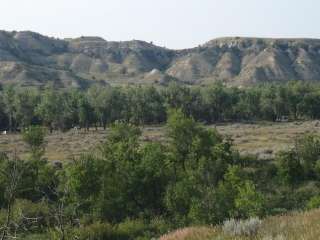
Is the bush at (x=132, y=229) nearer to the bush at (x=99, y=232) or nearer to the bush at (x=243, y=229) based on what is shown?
the bush at (x=99, y=232)

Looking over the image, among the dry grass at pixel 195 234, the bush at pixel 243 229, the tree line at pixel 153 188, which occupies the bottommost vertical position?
the tree line at pixel 153 188

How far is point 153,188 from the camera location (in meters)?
35.4

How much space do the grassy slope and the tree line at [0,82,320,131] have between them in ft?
314

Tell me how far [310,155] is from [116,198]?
22876 mm

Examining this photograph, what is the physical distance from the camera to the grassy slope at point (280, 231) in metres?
9.89

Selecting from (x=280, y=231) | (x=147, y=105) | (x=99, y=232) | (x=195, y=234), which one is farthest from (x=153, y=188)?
(x=147, y=105)

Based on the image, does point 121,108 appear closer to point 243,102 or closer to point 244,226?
point 243,102

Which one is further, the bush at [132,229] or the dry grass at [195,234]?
the bush at [132,229]

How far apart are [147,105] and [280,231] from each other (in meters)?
108

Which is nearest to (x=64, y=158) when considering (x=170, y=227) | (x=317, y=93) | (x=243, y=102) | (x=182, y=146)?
(x=182, y=146)

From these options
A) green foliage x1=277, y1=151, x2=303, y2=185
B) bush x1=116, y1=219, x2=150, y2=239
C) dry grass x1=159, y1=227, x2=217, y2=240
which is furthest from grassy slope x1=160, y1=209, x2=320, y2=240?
green foliage x1=277, y1=151, x2=303, y2=185

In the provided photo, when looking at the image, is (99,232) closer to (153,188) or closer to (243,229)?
(153,188)

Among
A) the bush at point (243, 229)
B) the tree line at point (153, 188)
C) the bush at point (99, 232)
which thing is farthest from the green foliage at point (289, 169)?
the bush at point (243, 229)

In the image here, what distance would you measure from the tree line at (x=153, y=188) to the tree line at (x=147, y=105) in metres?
63.7
